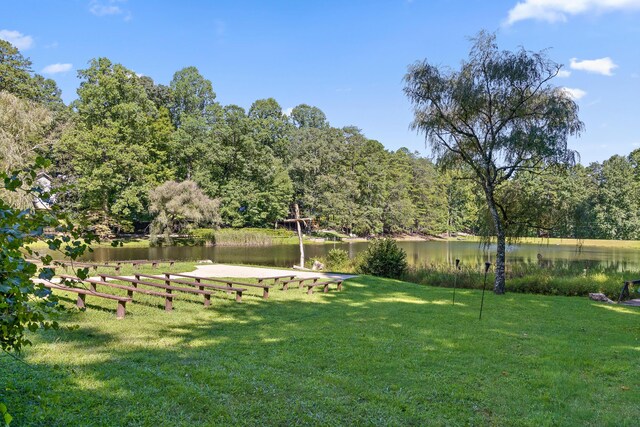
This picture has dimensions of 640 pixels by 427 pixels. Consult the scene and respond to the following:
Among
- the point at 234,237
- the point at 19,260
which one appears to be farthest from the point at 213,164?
the point at 19,260

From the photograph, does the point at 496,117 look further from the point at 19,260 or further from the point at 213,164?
the point at 213,164

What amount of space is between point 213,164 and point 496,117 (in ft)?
110

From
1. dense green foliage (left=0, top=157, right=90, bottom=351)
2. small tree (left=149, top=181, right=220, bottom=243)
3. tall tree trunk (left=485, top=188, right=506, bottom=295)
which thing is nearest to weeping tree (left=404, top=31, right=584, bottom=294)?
tall tree trunk (left=485, top=188, right=506, bottom=295)

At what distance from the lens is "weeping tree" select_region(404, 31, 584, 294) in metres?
11.7

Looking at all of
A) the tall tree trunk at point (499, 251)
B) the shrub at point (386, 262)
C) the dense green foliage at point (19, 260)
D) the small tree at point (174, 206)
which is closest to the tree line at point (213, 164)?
the small tree at point (174, 206)

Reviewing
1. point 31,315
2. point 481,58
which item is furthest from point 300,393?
point 481,58

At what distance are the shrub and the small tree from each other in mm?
19355

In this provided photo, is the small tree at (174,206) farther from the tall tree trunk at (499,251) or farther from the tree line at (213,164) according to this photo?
the tall tree trunk at (499,251)

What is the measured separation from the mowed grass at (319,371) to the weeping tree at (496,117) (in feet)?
18.0

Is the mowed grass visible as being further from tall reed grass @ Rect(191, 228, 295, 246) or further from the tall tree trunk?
tall reed grass @ Rect(191, 228, 295, 246)

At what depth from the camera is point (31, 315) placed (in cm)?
186

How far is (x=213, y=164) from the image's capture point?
41812 millimetres

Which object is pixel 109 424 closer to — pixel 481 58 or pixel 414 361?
pixel 414 361

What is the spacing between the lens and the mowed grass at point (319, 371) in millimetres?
3424
